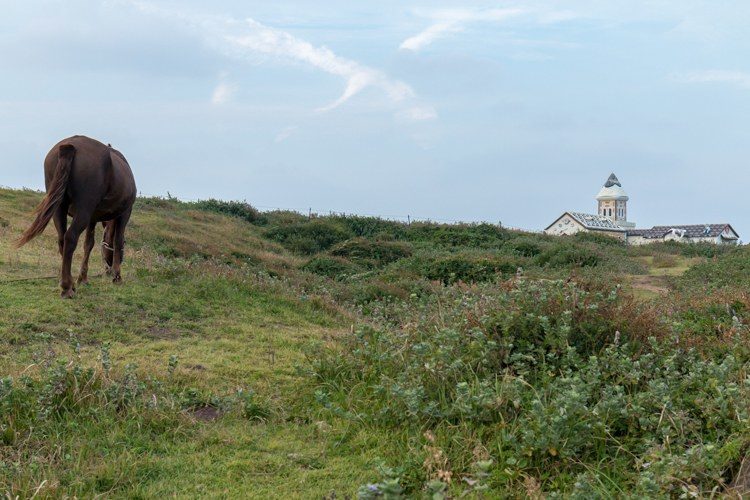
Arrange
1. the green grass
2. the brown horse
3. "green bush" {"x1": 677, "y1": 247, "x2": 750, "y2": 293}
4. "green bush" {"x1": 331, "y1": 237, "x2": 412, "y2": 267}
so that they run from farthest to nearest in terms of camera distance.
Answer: "green bush" {"x1": 331, "y1": 237, "x2": 412, "y2": 267} < "green bush" {"x1": 677, "y1": 247, "x2": 750, "y2": 293} < the brown horse < the green grass

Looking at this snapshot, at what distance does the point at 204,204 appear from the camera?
35.7m

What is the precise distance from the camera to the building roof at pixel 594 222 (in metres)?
65.8

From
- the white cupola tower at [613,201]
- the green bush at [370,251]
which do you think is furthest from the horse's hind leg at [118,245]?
the white cupola tower at [613,201]

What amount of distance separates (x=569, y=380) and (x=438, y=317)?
2142 mm

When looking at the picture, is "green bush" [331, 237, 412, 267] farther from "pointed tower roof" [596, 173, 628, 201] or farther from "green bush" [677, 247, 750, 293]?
"pointed tower roof" [596, 173, 628, 201]

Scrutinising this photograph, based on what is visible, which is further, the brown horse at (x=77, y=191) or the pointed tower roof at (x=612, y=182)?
the pointed tower roof at (x=612, y=182)

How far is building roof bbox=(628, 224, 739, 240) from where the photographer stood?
6066cm

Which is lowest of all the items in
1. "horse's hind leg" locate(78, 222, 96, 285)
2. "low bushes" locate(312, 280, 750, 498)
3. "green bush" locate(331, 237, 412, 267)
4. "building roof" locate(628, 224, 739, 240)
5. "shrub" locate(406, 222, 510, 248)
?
"low bushes" locate(312, 280, 750, 498)

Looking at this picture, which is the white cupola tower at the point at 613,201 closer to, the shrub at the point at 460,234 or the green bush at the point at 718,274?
the shrub at the point at 460,234

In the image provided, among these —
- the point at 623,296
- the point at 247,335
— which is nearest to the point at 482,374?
the point at 623,296

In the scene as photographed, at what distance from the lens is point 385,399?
5570 mm

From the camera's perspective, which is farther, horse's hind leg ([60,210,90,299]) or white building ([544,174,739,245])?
white building ([544,174,739,245])

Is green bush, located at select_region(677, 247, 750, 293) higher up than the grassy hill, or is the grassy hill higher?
green bush, located at select_region(677, 247, 750, 293)

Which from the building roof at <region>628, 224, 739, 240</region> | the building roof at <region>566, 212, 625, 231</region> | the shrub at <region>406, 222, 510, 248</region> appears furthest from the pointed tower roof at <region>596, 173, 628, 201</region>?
the shrub at <region>406, 222, 510, 248</region>
